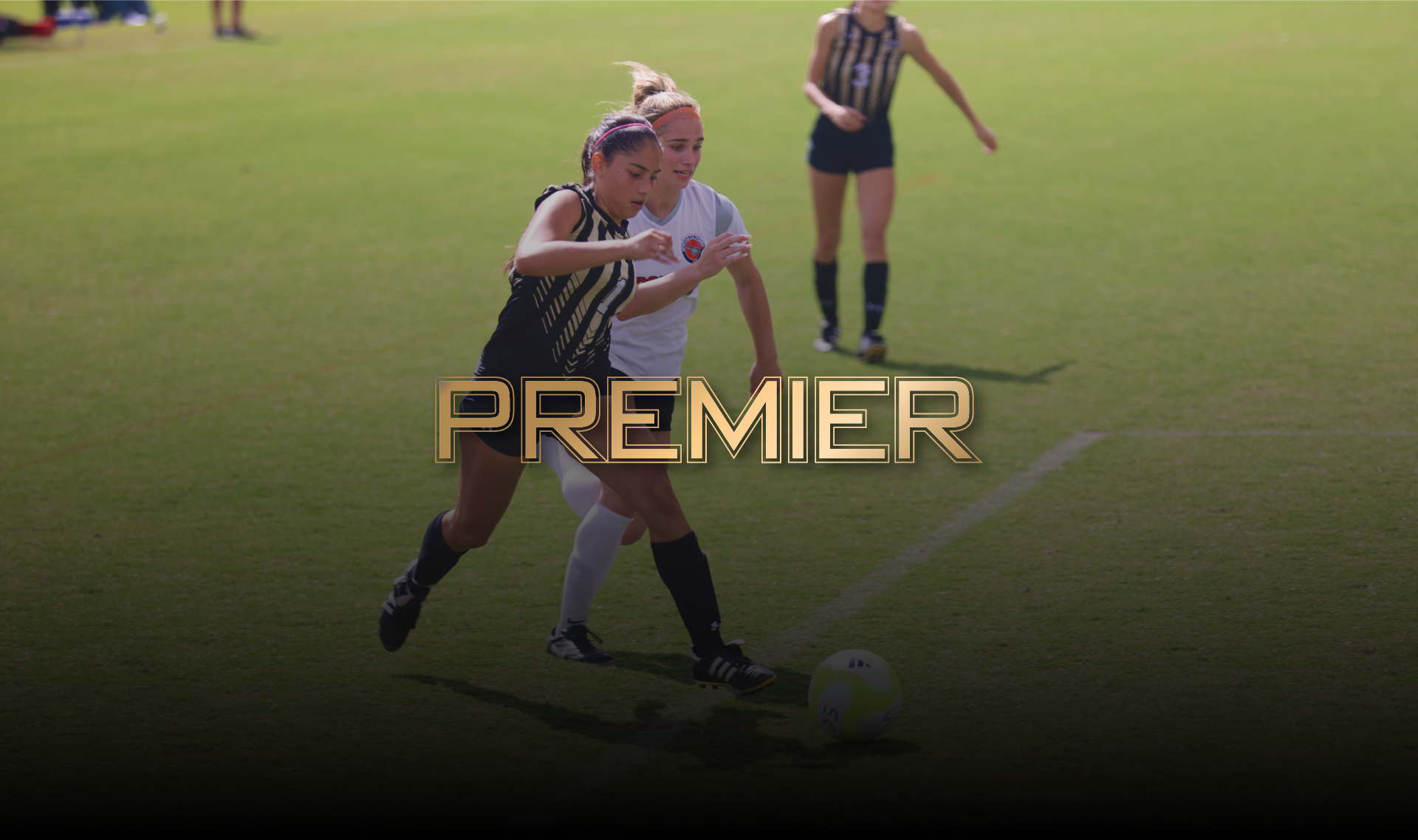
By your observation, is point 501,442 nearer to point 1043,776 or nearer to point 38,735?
point 38,735

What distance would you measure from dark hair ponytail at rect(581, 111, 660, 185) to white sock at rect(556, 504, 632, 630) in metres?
1.26

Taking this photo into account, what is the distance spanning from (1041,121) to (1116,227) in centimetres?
461

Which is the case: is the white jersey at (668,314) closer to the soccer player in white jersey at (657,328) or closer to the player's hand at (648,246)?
the soccer player in white jersey at (657,328)

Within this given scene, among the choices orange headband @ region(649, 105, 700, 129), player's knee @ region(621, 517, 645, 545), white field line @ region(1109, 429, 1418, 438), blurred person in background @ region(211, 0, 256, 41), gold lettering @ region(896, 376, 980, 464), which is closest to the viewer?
orange headband @ region(649, 105, 700, 129)

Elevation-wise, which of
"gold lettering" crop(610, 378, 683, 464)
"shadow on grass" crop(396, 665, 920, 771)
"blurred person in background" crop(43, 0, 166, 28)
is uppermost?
"blurred person in background" crop(43, 0, 166, 28)

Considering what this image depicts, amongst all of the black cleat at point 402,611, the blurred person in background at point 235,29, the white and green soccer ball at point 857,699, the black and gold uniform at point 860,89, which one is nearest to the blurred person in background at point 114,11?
the blurred person in background at point 235,29

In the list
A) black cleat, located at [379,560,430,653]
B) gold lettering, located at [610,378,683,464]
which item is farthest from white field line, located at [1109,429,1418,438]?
black cleat, located at [379,560,430,653]

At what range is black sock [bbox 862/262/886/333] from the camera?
8.85 meters

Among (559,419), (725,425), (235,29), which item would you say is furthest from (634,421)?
(235,29)

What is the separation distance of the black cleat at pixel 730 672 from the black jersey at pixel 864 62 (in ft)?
16.4

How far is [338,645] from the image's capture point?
5.00 m

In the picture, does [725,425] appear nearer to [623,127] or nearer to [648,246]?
[623,127]

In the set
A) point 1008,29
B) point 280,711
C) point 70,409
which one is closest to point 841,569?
point 280,711

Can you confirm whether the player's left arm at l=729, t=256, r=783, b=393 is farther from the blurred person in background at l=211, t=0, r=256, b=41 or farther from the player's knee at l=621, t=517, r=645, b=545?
the blurred person in background at l=211, t=0, r=256, b=41
